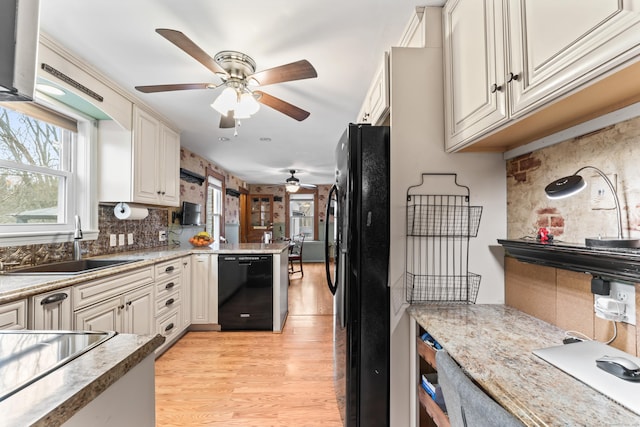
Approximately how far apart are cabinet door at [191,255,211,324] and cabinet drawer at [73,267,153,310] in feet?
2.46

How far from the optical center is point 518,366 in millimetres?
815

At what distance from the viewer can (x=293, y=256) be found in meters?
6.11

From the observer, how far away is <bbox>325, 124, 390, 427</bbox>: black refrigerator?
142 cm

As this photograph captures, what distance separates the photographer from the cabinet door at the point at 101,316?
1.65 meters

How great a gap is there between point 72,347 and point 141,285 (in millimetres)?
1840

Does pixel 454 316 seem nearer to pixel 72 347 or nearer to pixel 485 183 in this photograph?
pixel 485 183

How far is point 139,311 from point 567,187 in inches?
108

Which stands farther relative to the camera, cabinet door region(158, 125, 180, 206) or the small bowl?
the small bowl

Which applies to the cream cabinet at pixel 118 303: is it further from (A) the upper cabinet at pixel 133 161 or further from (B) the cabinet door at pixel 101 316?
(A) the upper cabinet at pixel 133 161

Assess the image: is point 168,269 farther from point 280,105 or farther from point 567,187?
point 567,187

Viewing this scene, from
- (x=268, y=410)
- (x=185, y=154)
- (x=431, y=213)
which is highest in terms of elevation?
(x=185, y=154)

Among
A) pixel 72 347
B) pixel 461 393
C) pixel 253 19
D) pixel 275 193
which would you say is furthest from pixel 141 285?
pixel 275 193

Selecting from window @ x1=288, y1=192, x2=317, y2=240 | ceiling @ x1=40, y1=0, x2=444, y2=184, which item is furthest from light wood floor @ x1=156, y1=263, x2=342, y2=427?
window @ x1=288, y1=192, x2=317, y2=240

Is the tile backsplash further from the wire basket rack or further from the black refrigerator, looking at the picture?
the wire basket rack
